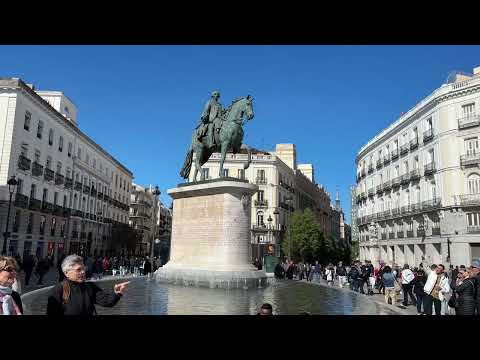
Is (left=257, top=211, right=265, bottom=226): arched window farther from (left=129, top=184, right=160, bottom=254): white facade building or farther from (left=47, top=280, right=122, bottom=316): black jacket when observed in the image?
(left=47, top=280, right=122, bottom=316): black jacket

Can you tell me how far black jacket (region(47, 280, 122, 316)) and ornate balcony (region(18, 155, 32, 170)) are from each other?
3846 cm

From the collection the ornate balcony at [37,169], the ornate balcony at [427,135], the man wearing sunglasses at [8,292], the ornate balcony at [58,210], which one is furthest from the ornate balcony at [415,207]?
the man wearing sunglasses at [8,292]

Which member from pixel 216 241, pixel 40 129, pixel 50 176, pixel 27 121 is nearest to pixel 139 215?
pixel 50 176

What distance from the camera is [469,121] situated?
38.9m

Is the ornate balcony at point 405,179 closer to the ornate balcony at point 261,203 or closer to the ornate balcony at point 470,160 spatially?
the ornate balcony at point 470,160

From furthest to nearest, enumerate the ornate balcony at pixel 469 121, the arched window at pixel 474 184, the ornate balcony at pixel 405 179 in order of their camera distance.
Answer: the ornate balcony at pixel 405 179
the ornate balcony at pixel 469 121
the arched window at pixel 474 184

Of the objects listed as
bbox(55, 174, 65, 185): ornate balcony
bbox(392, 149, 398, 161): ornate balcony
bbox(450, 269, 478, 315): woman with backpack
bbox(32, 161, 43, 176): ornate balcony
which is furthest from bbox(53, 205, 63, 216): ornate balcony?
bbox(450, 269, 478, 315): woman with backpack

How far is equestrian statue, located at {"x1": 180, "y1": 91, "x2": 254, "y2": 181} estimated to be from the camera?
666 inches

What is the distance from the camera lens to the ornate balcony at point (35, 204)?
3922cm
